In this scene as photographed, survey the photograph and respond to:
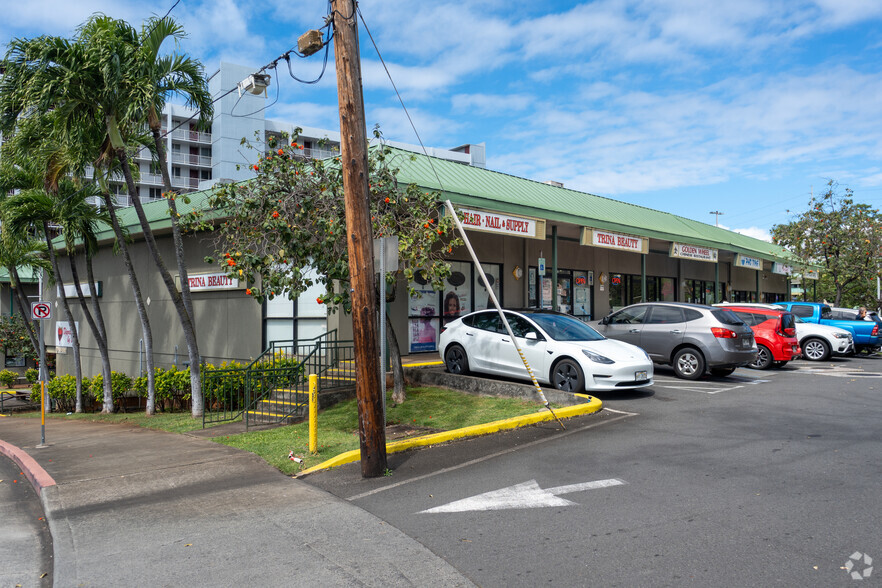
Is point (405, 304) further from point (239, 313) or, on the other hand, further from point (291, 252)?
point (291, 252)

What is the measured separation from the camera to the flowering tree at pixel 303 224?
35.1 ft

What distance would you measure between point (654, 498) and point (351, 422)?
5975 mm

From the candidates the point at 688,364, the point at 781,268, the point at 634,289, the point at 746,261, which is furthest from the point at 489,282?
the point at 781,268

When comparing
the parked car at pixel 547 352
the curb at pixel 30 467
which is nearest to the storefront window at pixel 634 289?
the parked car at pixel 547 352

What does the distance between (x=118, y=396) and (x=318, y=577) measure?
17.2m

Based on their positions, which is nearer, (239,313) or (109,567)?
(109,567)

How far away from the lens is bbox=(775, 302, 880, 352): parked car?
20.5 metres

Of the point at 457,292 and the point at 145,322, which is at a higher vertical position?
the point at 457,292

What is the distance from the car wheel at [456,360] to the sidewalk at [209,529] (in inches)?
212

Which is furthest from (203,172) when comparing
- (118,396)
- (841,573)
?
(841,573)

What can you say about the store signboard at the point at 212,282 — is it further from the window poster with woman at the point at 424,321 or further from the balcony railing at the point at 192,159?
the balcony railing at the point at 192,159

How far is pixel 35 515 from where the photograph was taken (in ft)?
22.4

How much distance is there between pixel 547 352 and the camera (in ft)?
39.0

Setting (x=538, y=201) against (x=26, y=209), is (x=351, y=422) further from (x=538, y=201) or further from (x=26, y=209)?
(x=538, y=201)
